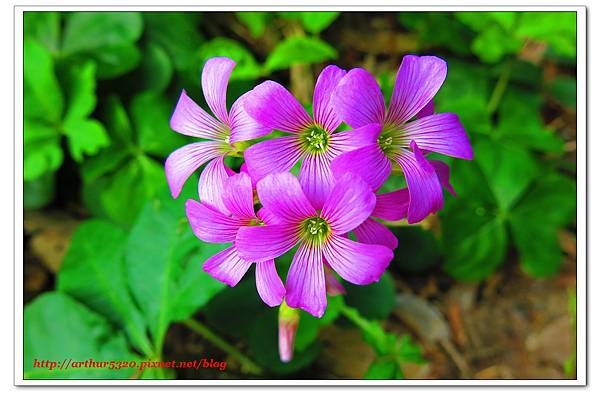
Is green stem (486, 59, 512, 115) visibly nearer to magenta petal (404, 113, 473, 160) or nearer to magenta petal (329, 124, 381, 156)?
magenta petal (404, 113, 473, 160)

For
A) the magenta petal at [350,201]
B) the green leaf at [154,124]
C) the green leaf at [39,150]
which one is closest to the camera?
the magenta petal at [350,201]

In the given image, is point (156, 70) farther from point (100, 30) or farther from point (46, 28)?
point (46, 28)

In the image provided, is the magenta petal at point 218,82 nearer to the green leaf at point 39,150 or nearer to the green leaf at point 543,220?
the green leaf at point 39,150

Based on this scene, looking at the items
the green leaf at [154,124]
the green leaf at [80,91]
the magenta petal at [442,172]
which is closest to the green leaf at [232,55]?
the green leaf at [154,124]

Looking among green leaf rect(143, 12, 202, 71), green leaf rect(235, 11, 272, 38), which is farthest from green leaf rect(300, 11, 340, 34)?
green leaf rect(143, 12, 202, 71)

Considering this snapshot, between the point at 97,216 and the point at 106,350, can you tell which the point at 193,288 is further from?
the point at 97,216
